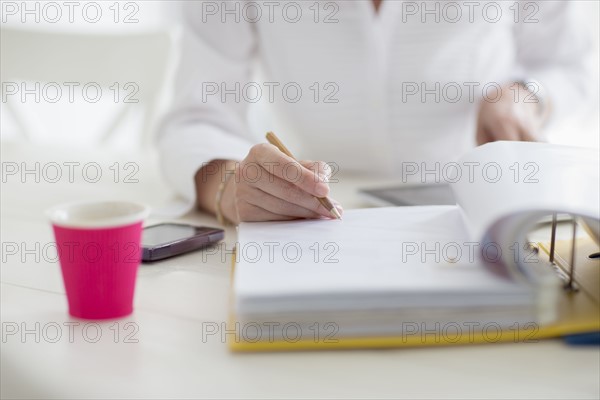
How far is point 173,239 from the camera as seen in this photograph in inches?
30.9

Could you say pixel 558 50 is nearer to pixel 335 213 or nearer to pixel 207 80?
pixel 207 80

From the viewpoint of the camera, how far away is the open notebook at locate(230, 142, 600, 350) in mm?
510

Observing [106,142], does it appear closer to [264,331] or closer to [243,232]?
[243,232]

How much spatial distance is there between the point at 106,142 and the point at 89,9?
4.16 ft

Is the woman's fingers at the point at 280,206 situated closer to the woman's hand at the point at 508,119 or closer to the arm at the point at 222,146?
the arm at the point at 222,146

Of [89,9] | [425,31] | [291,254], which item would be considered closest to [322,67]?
[425,31]

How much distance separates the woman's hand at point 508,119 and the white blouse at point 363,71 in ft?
0.13

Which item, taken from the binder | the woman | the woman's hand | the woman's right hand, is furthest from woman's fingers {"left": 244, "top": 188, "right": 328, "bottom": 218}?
the woman's hand

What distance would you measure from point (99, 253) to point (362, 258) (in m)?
0.21

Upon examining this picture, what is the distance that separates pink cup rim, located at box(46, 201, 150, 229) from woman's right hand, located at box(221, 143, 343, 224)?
0.54ft

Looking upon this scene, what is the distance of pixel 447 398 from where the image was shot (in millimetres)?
467

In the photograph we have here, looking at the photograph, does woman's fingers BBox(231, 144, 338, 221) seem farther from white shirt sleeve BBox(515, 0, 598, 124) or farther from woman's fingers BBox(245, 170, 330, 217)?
white shirt sleeve BBox(515, 0, 598, 124)

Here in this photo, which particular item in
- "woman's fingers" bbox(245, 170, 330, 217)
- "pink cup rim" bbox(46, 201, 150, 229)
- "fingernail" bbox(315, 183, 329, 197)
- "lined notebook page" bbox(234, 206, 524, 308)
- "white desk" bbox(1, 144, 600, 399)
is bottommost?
"white desk" bbox(1, 144, 600, 399)

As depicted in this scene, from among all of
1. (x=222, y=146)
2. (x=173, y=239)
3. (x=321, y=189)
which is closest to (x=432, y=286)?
(x=321, y=189)
